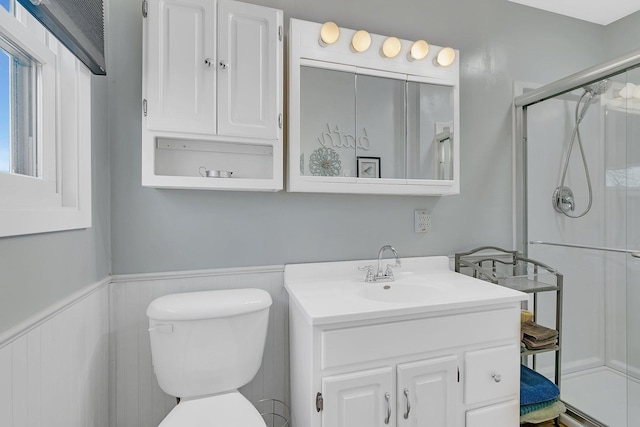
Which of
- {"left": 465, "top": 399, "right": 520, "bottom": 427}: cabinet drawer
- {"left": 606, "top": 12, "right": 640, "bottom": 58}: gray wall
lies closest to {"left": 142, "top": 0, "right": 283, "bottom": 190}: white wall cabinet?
{"left": 465, "top": 399, "right": 520, "bottom": 427}: cabinet drawer

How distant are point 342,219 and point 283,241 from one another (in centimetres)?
33

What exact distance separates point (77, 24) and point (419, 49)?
1438mm

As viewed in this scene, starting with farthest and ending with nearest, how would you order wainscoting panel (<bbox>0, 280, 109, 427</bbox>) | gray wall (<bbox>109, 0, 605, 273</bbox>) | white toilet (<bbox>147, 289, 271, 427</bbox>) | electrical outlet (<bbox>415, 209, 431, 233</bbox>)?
electrical outlet (<bbox>415, 209, 431, 233</bbox>) → gray wall (<bbox>109, 0, 605, 273</bbox>) → white toilet (<bbox>147, 289, 271, 427</bbox>) → wainscoting panel (<bbox>0, 280, 109, 427</bbox>)

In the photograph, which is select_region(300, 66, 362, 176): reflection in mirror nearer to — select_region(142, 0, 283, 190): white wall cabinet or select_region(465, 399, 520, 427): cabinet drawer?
select_region(142, 0, 283, 190): white wall cabinet

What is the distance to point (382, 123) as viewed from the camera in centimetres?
162

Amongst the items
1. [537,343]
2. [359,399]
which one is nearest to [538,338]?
[537,343]

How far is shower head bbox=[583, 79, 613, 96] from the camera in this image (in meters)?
1.65

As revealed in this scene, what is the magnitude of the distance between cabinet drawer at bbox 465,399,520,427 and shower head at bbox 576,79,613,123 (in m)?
1.62

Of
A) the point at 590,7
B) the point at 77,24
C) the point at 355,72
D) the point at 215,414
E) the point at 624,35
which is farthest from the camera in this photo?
the point at 624,35

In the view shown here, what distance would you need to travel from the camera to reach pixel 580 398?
1.75m

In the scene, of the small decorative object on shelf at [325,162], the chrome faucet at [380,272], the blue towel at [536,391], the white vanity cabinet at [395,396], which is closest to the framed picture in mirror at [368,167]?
the small decorative object on shelf at [325,162]

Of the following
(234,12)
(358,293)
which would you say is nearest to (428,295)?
(358,293)

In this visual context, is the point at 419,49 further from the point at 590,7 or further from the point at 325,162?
the point at 590,7

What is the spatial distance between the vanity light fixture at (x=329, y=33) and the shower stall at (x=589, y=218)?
1268 mm
